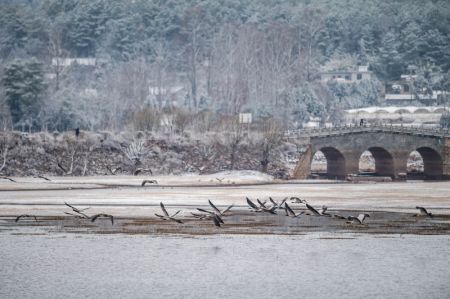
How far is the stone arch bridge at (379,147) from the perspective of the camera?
359 feet

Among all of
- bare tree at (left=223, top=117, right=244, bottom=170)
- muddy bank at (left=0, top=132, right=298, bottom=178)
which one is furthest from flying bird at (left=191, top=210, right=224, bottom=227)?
bare tree at (left=223, top=117, right=244, bottom=170)

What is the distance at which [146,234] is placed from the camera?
54.2 metres

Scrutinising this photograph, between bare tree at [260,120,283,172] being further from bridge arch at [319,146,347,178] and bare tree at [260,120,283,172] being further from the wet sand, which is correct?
the wet sand

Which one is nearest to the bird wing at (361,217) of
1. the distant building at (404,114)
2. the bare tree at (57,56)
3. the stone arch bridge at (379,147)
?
the stone arch bridge at (379,147)

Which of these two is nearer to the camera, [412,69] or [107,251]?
[107,251]

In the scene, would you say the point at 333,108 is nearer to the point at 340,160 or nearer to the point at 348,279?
the point at 340,160

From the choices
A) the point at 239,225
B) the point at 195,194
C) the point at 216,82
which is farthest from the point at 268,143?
the point at 216,82

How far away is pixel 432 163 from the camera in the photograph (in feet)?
378

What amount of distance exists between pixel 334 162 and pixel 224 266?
68.3 m

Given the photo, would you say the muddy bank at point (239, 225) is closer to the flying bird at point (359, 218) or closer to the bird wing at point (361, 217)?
the flying bird at point (359, 218)

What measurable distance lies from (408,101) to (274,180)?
8078 centimetres

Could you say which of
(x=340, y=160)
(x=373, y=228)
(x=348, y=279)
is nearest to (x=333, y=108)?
(x=340, y=160)

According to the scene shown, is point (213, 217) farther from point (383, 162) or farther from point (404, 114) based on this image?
point (404, 114)

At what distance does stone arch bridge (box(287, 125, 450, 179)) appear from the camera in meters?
110
